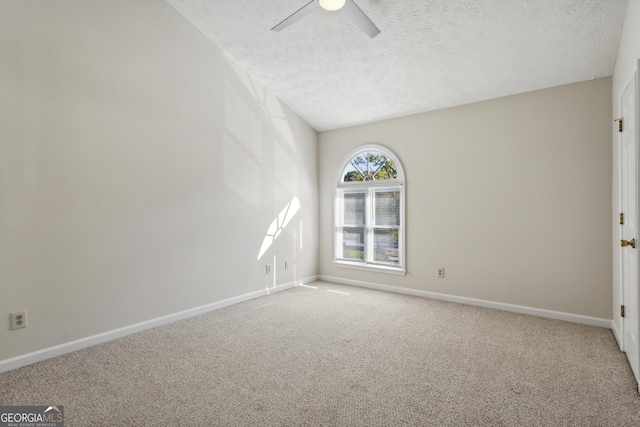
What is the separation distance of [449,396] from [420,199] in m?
2.87

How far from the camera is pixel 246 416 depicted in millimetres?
1880

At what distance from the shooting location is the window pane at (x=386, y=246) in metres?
4.91

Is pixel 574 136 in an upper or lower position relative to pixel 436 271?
upper

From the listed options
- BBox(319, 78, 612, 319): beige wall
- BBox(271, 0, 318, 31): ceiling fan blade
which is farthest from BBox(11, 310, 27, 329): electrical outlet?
BBox(319, 78, 612, 319): beige wall

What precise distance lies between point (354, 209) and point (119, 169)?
331cm

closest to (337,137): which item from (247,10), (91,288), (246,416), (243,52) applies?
(243,52)

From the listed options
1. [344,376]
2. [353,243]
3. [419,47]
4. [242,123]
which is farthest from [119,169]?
[353,243]

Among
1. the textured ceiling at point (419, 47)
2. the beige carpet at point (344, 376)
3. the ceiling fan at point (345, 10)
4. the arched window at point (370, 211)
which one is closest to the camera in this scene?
the beige carpet at point (344, 376)

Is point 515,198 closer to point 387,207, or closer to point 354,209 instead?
point 387,207

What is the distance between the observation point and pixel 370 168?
5137mm

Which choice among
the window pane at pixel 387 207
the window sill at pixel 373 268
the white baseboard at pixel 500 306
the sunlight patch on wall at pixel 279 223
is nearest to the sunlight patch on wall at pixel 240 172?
the sunlight patch on wall at pixel 279 223

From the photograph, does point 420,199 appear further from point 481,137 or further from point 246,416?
point 246,416

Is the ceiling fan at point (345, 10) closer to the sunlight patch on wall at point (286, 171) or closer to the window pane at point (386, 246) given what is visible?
the sunlight patch on wall at point (286, 171)

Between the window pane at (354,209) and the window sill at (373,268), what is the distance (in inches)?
25.7
